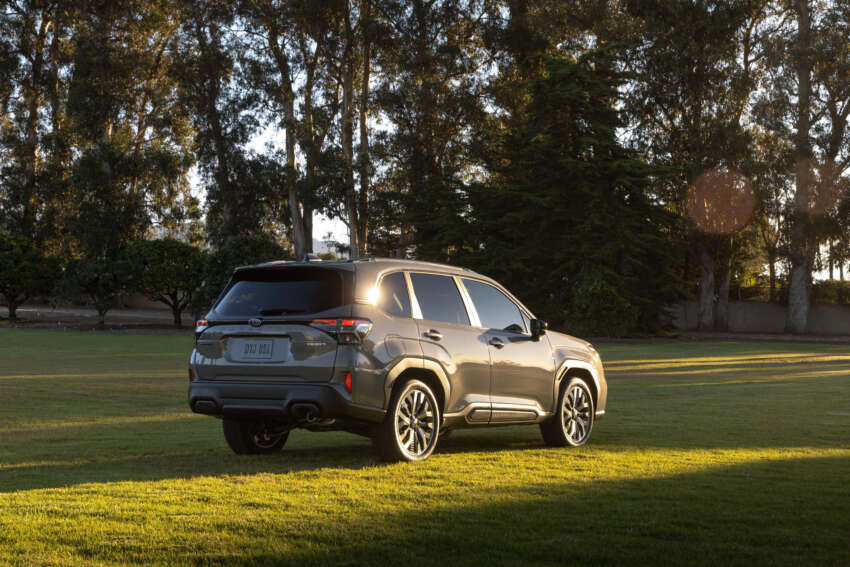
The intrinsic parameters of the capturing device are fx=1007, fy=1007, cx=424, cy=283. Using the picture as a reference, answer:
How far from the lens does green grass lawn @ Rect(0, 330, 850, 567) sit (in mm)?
5820

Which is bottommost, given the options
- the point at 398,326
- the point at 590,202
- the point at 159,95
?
the point at 398,326

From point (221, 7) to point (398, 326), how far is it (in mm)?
46942

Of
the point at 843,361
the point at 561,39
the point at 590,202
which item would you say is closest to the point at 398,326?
the point at 843,361

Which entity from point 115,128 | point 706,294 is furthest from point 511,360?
point 115,128

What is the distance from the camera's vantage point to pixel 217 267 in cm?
5028

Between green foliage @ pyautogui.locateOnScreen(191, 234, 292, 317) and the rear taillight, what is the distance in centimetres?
4080

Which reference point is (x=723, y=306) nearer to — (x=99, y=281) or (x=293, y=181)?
(x=293, y=181)

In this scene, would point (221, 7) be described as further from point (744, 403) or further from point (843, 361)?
point (744, 403)

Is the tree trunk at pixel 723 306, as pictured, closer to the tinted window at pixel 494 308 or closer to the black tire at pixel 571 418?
the black tire at pixel 571 418

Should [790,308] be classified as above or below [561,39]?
below

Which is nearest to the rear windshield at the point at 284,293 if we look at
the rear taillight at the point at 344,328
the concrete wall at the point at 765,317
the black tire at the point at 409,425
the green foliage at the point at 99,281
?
the rear taillight at the point at 344,328

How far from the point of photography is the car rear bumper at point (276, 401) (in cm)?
875

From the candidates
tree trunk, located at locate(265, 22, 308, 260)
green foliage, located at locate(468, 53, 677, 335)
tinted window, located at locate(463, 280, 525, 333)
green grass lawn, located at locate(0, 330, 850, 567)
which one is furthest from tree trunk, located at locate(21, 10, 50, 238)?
tinted window, located at locate(463, 280, 525, 333)

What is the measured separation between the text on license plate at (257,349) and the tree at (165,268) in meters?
43.2
